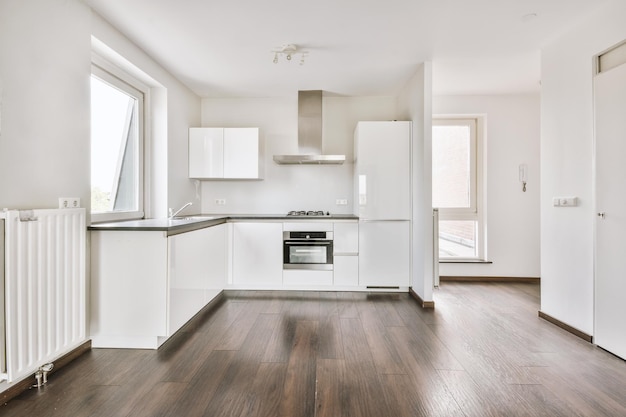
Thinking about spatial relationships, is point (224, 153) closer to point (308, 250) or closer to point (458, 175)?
point (308, 250)

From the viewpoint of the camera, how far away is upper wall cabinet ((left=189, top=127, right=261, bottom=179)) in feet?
13.3

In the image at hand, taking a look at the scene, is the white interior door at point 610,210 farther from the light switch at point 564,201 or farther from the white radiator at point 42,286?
the white radiator at point 42,286

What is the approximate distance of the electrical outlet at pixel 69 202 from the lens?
6.85ft

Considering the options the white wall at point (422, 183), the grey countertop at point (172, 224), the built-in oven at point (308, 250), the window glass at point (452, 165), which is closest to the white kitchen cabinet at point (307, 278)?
the built-in oven at point (308, 250)

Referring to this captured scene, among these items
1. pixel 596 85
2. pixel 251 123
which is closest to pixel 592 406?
pixel 596 85

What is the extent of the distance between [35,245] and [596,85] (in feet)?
12.9

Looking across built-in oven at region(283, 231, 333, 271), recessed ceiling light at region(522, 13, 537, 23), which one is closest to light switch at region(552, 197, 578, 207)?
recessed ceiling light at region(522, 13, 537, 23)

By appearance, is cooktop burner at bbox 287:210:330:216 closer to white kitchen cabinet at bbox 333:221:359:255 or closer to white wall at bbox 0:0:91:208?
white kitchen cabinet at bbox 333:221:359:255

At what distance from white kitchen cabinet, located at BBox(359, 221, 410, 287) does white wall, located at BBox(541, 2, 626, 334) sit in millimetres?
1358

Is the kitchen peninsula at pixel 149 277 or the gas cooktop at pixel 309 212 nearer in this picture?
the kitchen peninsula at pixel 149 277

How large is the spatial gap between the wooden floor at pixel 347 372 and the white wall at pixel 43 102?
1186 millimetres

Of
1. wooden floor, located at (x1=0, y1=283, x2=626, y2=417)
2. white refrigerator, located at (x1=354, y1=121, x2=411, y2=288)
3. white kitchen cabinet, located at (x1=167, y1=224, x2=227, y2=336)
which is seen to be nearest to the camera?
wooden floor, located at (x1=0, y1=283, x2=626, y2=417)

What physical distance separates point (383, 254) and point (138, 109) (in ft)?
10.5

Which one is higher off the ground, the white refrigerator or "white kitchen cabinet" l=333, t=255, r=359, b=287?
the white refrigerator
